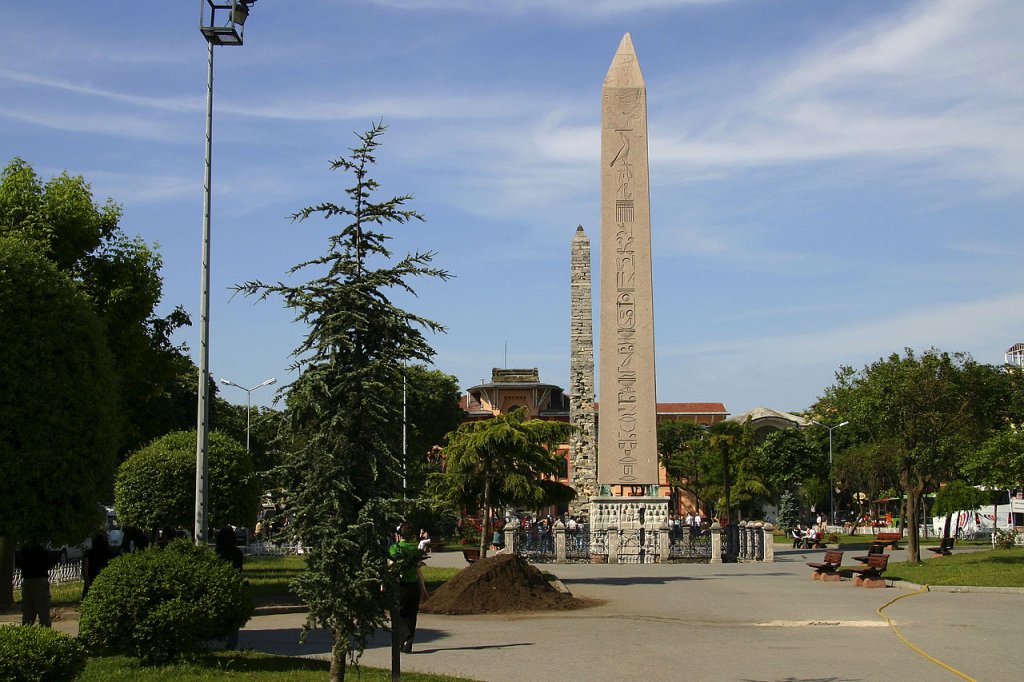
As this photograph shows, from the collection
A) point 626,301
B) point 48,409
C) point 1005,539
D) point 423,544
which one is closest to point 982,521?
point 1005,539

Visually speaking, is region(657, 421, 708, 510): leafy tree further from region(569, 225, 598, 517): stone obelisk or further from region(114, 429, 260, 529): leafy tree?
region(114, 429, 260, 529): leafy tree

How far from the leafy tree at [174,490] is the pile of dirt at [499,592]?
4.11 metres

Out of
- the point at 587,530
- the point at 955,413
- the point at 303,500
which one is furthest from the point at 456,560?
the point at 303,500

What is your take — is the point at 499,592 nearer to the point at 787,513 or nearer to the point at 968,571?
the point at 968,571

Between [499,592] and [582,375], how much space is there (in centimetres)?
3340

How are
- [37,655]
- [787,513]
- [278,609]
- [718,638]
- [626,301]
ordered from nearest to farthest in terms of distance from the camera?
[37,655] < [718,638] < [278,609] < [626,301] < [787,513]

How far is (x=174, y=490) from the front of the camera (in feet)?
69.3

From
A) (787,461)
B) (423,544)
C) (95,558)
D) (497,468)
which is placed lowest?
(423,544)

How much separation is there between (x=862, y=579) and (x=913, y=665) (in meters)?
12.4

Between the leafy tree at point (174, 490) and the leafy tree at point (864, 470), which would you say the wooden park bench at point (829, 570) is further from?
the leafy tree at point (864, 470)

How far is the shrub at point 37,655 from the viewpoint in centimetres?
850

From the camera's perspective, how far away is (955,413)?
110 feet

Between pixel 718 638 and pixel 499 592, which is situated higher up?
pixel 499 592

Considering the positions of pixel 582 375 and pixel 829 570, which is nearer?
pixel 829 570
